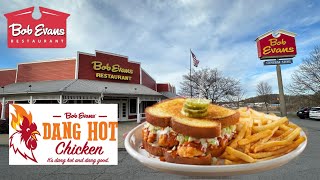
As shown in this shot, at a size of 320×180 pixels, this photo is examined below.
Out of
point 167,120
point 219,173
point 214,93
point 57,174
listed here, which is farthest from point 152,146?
point 57,174

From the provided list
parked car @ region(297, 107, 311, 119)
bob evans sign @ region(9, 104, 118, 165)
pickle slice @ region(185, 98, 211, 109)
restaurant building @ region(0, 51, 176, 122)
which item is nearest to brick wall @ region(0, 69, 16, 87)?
restaurant building @ region(0, 51, 176, 122)

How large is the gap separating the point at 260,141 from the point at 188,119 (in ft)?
1.53

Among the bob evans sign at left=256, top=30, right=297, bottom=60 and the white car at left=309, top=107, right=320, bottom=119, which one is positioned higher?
the bob evans sign at left=256, top=30, right=297, bottom=60

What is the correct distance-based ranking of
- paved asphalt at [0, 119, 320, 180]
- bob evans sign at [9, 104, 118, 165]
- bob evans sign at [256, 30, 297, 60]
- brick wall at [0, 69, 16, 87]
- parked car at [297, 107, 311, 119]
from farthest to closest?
1. brick wall at [0, 69, 16, 87]
2. parked car at [297, 107, 311, 119]
3. bob evans sign at [9, 104, 118, 165]
4. paved asphalt at [0, 119, 320, 180]
5. bob evans sign at [256, 30, 297, 60]

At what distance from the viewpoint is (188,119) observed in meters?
1.17

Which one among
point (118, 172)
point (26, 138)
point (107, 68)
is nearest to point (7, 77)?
point (107, 68)

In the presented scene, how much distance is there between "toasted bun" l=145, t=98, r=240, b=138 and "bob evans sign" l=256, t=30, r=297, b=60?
2.64 m

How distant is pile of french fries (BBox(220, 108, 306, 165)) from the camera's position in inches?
46.0

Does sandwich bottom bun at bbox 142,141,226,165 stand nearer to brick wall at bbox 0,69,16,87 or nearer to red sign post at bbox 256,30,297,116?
red sign post at bbox 256,30,297,116

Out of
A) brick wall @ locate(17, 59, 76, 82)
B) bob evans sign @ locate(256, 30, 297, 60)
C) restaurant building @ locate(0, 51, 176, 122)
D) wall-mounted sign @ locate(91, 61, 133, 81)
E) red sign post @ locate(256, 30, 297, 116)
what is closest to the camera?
red sign post @ locate(256, 30, 297, 116)

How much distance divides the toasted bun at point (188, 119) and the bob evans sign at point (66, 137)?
4.98 metres

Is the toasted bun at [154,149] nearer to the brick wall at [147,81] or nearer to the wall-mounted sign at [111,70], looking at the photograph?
the wall-mounted sign at [111,70]

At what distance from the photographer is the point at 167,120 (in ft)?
4.15

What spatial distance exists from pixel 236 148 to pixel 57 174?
620cm
